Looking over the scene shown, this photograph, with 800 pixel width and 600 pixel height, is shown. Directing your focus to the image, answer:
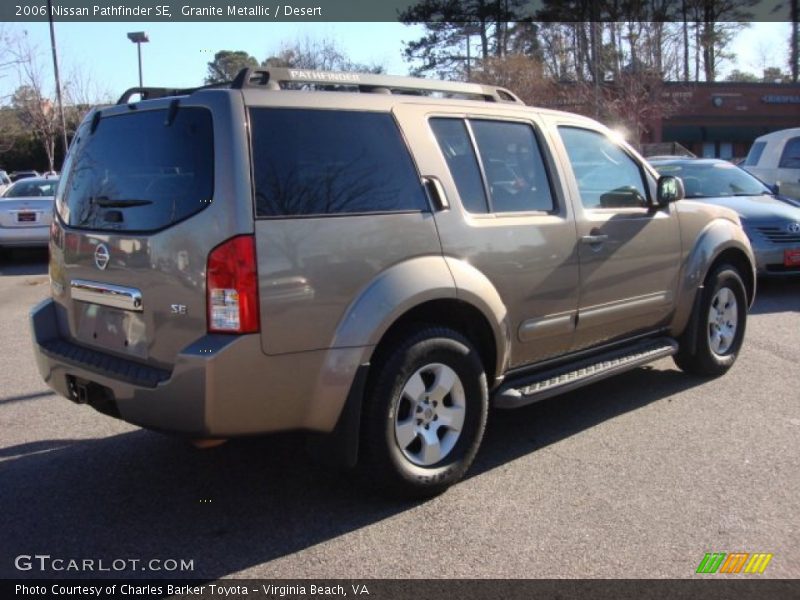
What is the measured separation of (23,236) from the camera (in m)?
13.3

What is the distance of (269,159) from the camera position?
3477 mm

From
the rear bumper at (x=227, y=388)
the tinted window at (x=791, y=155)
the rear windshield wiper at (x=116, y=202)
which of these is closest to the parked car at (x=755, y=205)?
the tinted window at (x=791, y=155)

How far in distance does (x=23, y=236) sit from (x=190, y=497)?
35.8 ft

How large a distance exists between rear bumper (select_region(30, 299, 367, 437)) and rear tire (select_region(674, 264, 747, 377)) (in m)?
3.33

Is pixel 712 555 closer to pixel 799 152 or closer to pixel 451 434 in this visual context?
pixel 451 434

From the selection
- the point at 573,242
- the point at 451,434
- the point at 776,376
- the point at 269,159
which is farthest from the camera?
the point at 776,376

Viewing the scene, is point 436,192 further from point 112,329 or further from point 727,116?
point 727,116

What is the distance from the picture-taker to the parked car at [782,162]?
41.6ft

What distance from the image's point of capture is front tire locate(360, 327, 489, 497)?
372 cm

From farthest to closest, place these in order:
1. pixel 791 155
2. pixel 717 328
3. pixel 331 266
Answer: pixel 791 155 < pixel 717 328 < pixel 331 266

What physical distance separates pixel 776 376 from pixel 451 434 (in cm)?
335

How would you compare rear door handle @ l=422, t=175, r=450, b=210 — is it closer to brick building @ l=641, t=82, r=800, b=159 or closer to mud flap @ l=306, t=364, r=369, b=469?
mud flap @ l=306, t=364, r=369, b=469

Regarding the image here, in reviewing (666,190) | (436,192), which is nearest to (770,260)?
(666,190)

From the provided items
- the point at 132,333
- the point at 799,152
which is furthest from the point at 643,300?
the point at 799,152
